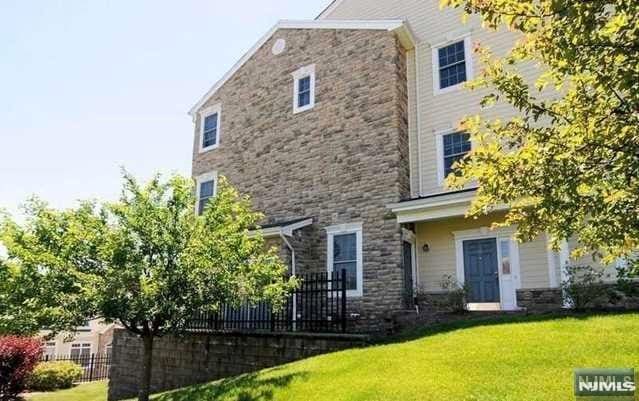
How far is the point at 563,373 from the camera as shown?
264 inches

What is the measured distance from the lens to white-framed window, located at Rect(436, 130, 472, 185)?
588 inches

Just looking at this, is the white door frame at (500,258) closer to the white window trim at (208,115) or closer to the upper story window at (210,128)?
the white window trim at (208,115)

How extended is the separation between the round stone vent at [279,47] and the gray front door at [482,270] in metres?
10.3

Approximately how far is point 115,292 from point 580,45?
839 cm

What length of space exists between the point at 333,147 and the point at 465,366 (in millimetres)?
9868

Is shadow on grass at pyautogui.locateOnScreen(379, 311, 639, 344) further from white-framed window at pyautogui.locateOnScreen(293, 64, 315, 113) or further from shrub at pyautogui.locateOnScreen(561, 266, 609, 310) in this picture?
white-framed window at pyautogui.locateOnScreen(293, 64, 315, 113)

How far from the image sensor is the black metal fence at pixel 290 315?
507 inches

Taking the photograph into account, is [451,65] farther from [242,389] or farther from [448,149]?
[242,389]

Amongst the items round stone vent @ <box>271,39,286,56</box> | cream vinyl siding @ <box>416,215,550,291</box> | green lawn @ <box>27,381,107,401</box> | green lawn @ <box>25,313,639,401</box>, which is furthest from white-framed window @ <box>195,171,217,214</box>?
green lawn @ <box>25,313,639,401</box>

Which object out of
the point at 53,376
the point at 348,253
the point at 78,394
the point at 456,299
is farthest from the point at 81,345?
the point at 456,299

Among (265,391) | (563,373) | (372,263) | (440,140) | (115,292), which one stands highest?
(440,140)

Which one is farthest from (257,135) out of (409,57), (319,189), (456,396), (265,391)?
(456,396)

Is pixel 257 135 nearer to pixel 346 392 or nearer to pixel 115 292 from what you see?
pixel 115 292

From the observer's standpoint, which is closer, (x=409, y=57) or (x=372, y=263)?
(x=372, y=263)
